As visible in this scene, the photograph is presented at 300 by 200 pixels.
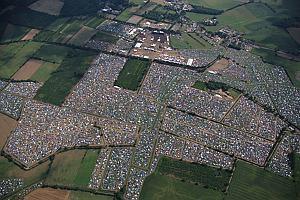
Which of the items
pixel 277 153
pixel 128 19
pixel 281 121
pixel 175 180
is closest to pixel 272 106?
pixel 281 121

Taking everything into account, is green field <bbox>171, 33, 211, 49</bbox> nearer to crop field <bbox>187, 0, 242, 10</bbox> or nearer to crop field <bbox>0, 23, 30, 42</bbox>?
crop field <bbox>187, 0, 242, 10</bbox>

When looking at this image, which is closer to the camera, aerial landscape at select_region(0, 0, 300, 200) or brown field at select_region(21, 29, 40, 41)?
aerial landscape at select_region(0, 0, 300, 200)

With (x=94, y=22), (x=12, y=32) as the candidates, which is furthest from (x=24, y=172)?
(x=94, y=22)

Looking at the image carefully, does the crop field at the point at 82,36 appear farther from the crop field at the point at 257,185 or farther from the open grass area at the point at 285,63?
the crop field at the point at 257,185

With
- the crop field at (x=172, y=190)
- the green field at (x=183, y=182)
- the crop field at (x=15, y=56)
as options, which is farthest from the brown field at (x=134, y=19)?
the crop field at (x=172, y=190)

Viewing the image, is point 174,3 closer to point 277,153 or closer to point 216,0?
point 216,0

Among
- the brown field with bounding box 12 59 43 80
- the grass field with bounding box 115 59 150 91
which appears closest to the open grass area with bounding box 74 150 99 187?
the grass field with bounding box 115 59 150 91
